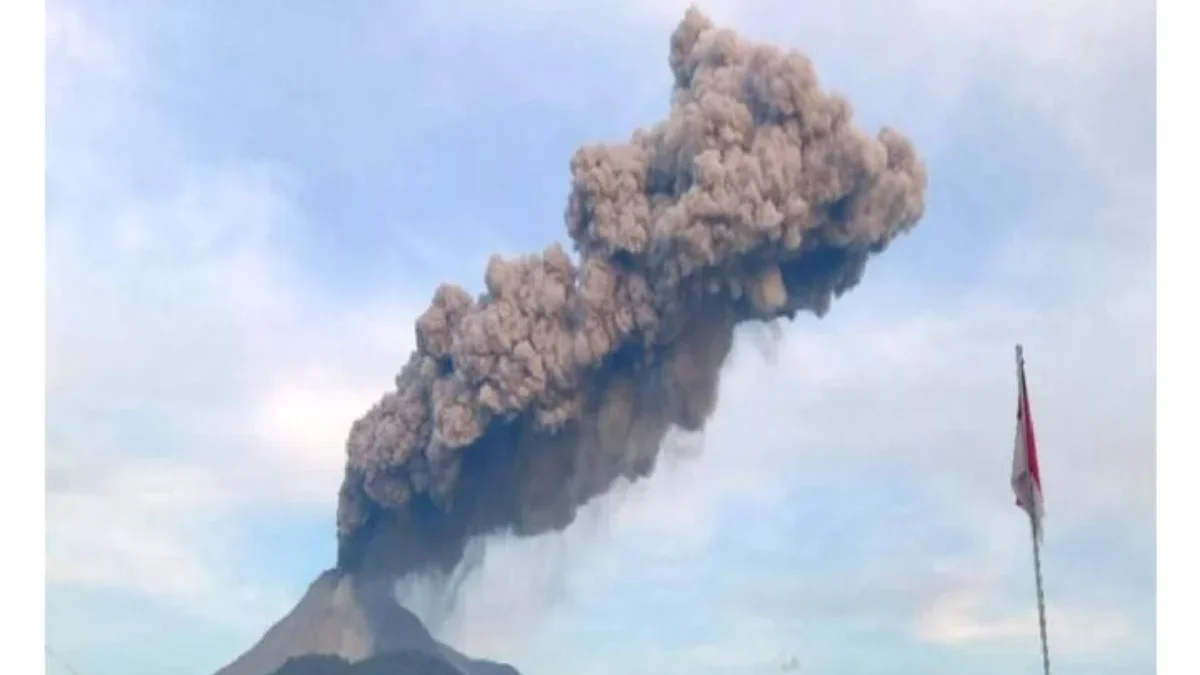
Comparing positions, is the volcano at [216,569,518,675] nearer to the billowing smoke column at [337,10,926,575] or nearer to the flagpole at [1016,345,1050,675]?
the billowing smoke column at [337,10,926,575]

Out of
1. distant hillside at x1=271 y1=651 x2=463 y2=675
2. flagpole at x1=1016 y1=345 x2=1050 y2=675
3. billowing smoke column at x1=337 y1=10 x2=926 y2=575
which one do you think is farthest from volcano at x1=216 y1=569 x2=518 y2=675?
flagpole at x1=1016 y1=345 x2=1050 y2=675

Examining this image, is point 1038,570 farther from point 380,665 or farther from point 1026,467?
point 380,665

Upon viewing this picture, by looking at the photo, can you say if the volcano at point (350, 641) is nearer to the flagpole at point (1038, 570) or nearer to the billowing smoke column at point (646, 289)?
the billowing smoke column at point (646, 289)

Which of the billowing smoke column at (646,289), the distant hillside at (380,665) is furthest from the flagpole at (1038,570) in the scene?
the distant hillside at (380,665)

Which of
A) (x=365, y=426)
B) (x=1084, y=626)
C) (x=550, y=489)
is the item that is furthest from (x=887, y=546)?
(x=365, y=426)

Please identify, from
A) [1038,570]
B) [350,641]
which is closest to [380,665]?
[350,641]

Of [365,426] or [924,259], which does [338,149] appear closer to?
[365,426]
